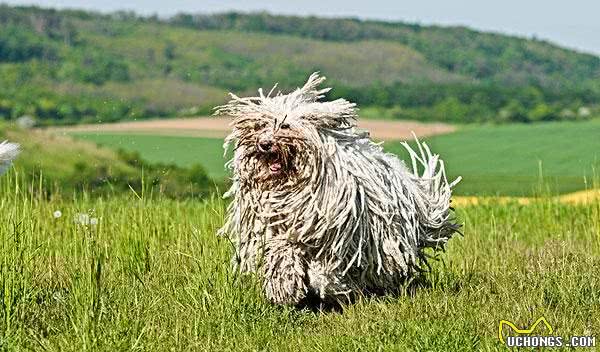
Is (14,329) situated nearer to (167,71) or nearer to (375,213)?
(375,213)

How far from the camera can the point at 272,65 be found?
81.2 meters

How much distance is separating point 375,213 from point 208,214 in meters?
2.80

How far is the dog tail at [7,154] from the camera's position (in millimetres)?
5684

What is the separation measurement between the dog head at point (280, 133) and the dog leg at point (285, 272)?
17.7 inches

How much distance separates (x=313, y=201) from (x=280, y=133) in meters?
0.49

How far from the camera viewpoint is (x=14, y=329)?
21.2 ft

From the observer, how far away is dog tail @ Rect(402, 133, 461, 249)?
772cm

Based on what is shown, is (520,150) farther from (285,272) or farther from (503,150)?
(285,272)

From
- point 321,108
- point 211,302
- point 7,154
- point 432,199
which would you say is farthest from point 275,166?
point 7,154

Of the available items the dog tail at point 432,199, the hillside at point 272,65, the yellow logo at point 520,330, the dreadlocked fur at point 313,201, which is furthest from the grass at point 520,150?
the yellow logo at point 520,330

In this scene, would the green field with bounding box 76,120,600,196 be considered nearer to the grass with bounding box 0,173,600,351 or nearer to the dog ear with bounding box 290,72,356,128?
the grass with bounding box 0,173,600,351

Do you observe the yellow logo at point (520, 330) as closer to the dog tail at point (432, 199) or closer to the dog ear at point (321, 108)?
the dog tail at point (432, 199)

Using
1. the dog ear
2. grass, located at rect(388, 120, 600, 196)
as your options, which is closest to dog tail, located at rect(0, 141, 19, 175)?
the dog ear

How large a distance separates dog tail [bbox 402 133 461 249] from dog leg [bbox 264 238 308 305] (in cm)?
104
